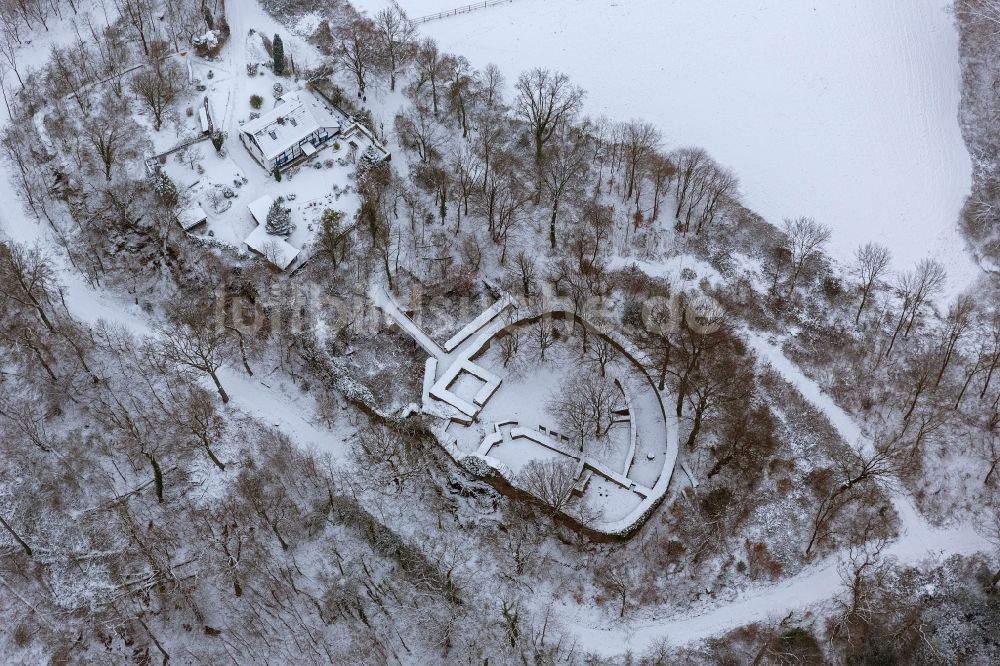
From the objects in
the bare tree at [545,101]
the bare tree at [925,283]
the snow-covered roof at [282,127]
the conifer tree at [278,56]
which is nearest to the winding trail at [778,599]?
the bare tree at [925,283]

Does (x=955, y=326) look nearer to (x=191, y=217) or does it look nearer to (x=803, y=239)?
(x=803, y=239)

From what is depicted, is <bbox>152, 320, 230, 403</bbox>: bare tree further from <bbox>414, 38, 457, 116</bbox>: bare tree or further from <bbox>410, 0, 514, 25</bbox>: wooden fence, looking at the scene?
<bbox>410, 0, 514, 25</bbox>: wooden fence

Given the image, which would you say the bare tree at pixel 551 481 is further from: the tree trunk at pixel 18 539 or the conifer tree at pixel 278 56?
the conifer tree at pixel 278 56

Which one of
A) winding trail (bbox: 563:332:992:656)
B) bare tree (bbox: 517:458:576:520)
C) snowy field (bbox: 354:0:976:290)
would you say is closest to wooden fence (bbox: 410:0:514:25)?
snowy field (bbox: 354:0:976:290)

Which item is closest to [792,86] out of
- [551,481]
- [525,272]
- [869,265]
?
[869,265]

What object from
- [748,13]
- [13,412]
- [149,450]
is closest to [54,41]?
[13,412]
